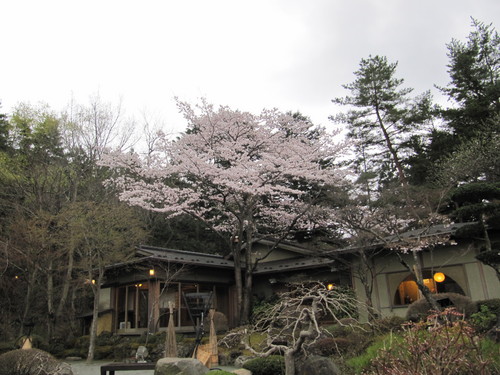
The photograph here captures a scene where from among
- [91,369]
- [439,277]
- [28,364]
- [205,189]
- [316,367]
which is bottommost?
[91,369]

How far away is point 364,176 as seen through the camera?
1501cm

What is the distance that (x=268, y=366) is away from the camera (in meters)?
7.74

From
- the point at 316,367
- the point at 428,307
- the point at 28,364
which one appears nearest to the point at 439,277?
the point at 428,307

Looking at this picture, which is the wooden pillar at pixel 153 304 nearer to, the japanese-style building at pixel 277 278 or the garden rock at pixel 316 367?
the japanese-style building at pixel 277 278

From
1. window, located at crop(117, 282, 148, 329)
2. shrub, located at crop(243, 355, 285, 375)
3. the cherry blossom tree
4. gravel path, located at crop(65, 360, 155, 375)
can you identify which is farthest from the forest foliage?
shrub, located at crop(243, 355, 285, 375)

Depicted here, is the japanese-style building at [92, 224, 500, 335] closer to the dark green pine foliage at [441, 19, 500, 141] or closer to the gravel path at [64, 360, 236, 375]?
the gravel path at [64, 360, 236, 375]

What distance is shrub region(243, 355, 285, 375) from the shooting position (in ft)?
25.3

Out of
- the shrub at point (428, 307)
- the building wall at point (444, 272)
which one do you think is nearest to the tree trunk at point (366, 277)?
the building wall at point (444, 272)

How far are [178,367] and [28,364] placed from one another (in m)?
2.99

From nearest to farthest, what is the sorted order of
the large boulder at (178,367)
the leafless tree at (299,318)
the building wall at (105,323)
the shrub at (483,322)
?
1. the leafless tree at (299,318)
2. the large boulder at (178,367)
3. the shrub at (483,322)
4. the building wall at (105,323)

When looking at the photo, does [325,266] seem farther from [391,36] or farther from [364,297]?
[391,36]

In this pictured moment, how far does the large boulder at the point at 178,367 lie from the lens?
7.02m

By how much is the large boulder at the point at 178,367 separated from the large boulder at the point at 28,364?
2.09 meters

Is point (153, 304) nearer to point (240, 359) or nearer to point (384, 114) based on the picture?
point (240, 359)
